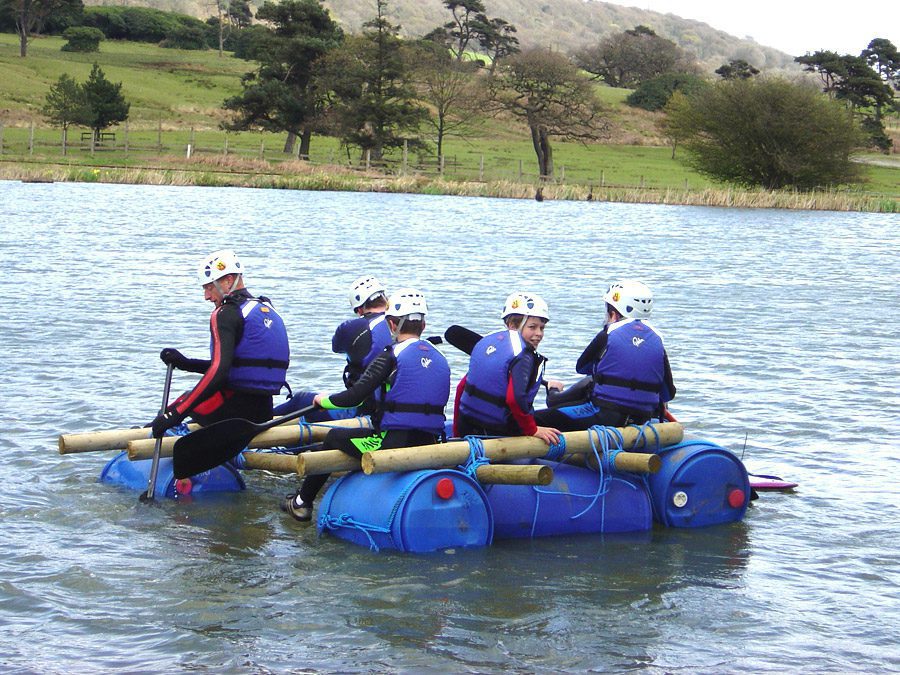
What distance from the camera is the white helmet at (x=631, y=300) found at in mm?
11227

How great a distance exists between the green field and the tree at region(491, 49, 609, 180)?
7.05 feet

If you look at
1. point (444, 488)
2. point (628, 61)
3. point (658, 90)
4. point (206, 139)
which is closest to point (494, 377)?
point (444, 488)

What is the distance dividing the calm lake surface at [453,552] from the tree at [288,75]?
48.3 metres

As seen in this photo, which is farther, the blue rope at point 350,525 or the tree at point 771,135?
the tree at point 771,135

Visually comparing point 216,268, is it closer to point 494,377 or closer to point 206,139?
point 494,377

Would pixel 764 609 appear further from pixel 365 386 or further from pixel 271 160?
pixel 271 160

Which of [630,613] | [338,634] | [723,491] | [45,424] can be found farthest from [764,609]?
[45,424]

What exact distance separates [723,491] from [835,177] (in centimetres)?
6050

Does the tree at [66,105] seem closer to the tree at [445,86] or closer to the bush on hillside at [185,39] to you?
the tree at [445,86]

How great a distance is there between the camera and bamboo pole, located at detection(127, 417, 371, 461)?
35.0 feet

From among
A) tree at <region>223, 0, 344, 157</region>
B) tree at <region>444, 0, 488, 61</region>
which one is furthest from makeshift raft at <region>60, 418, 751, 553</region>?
tree at <region>444, 0, 488, 61</region>

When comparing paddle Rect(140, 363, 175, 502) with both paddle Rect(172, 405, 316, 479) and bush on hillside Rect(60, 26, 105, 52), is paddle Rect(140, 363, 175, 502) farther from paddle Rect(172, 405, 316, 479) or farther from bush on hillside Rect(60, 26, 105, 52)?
bush on hillside Rect(60, 26, 105, 52)

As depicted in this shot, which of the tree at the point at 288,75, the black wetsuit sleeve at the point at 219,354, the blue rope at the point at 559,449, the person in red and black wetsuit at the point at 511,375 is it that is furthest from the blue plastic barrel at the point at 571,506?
the tree at the point at 288,75

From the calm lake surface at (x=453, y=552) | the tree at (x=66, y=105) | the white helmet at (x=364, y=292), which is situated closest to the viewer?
the calm lake surface at (x=453, y=552)
